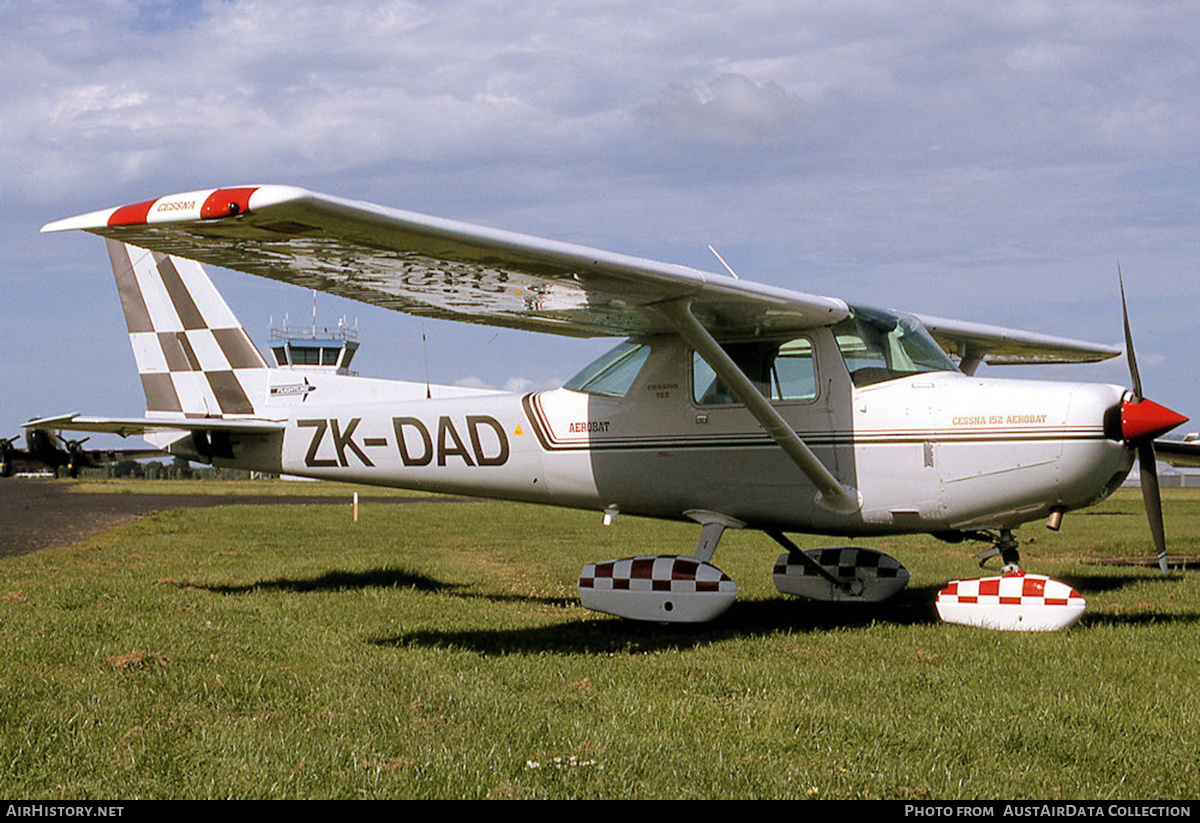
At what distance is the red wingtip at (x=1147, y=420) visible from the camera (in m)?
8.00

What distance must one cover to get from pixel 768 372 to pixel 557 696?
4.11 m

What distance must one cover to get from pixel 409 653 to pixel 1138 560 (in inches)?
490

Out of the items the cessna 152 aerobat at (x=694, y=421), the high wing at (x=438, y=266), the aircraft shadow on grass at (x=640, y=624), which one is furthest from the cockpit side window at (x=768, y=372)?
the aircraft shadow on grass at (x=640, y=624)

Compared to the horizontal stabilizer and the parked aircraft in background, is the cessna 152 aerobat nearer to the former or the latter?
the horizontal stabilizer

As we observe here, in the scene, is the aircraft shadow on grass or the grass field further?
the aircraft shadow on grass

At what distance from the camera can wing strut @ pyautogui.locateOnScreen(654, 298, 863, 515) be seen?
8216mm

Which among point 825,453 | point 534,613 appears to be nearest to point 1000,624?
point 825,453

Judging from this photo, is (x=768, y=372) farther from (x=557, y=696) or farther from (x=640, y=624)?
(x=557, y=696)

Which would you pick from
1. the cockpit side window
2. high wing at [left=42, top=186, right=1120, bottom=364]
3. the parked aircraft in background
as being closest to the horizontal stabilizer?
high wing at [left=42, top=186, right=1120, bottom=364]

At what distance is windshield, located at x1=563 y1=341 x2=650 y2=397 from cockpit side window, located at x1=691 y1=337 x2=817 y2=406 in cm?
60

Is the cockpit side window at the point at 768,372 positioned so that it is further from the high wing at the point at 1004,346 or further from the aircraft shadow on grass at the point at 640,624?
the high wing at the point at 1004,346

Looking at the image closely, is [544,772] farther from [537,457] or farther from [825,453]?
[537,457]
